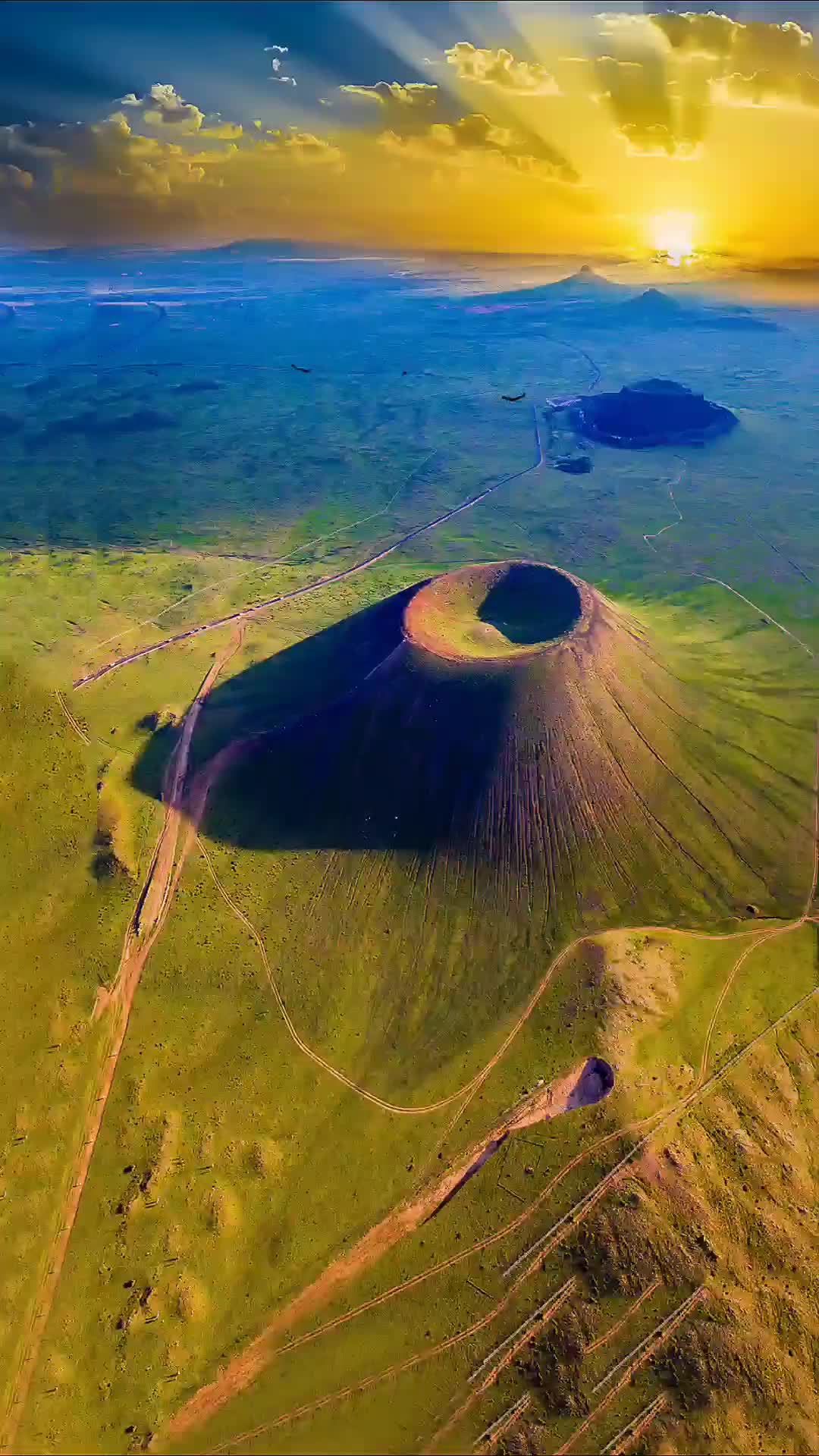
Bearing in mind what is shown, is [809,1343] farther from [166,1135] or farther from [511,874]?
[166,1135]

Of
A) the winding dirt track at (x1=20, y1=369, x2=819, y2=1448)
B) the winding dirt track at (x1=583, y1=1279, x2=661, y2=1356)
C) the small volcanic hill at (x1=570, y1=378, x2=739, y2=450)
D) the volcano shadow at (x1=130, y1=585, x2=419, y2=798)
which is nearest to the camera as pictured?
the winding dirt track at (x1=583, y1=1279, x2=661, y2=1356)

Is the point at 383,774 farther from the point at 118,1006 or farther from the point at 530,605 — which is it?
the point at 118,1006

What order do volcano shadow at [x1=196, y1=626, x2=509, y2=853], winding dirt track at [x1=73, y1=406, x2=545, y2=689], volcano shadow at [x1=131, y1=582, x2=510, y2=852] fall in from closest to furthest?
volcano shadow at [x1=196, y1=626, x2=509, y2=853]
volcano shadow at [x1=131, y1=582, x2=510, y2=852]
winding dirt track at [x1=73, y1=406, x2=545, y2=689]

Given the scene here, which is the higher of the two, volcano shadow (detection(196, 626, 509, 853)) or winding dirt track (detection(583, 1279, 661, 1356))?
volcano shadow (detection(196, 626, 509, 853))

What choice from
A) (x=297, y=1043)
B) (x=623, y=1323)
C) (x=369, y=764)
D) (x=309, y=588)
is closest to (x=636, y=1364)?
(x=623, y=1323)

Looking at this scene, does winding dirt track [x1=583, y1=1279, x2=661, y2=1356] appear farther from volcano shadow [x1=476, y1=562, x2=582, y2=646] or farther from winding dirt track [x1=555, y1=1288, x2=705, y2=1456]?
volcano shadow [x1=476, y1=562, x2=582, y2=646]

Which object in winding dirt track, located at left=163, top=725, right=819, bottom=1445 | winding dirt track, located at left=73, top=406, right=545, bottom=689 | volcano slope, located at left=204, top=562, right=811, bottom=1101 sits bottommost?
winding dirt track, located at left=163, top=725, right=819, bottom=1445

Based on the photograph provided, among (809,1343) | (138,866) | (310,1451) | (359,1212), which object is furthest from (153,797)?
(809,1343)

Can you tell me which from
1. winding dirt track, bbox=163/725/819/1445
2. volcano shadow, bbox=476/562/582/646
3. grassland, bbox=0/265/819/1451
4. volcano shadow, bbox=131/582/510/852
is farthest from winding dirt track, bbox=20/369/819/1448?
volcano shadow, bbox=476/562/582/646
